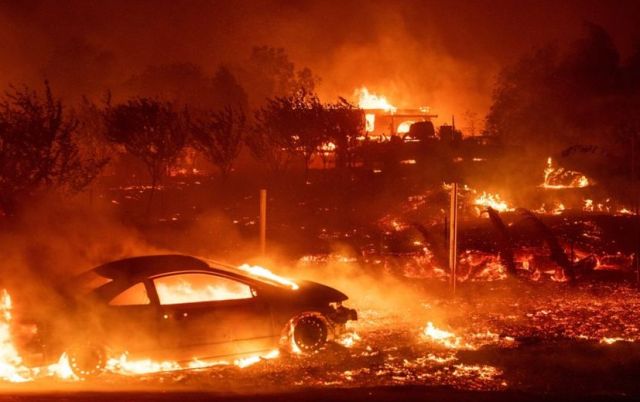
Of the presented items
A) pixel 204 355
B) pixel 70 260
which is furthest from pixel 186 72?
pixel 204 355

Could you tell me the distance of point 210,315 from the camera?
781 cm

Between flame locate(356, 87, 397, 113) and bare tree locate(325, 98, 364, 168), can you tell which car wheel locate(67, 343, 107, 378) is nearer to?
bare tree locate(325, 98, 364, 168)

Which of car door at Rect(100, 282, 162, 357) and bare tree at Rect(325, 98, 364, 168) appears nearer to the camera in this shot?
car door at Rect(100, 282, 162, 357)

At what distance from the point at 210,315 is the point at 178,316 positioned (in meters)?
0.36

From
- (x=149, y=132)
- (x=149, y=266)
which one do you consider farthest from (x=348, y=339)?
(x=149, y=132)

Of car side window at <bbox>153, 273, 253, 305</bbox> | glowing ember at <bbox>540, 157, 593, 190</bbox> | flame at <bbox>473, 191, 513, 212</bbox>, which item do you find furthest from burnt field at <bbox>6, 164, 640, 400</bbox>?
glowing ember at <bbox>540, 157, 593, 190</bbox>

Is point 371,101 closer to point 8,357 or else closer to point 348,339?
point 348,339

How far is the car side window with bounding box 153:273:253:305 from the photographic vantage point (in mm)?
7762

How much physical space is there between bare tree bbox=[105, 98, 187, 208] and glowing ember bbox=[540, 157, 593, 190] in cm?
1446

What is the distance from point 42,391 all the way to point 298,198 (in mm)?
21464

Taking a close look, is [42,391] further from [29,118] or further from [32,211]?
[29,118]

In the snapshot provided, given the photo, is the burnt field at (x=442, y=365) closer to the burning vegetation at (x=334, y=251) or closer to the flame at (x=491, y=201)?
the burning vegetation at (x=334, y=251)

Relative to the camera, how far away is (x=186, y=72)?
186 ft

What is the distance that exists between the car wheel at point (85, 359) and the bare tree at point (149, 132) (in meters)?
20.2
